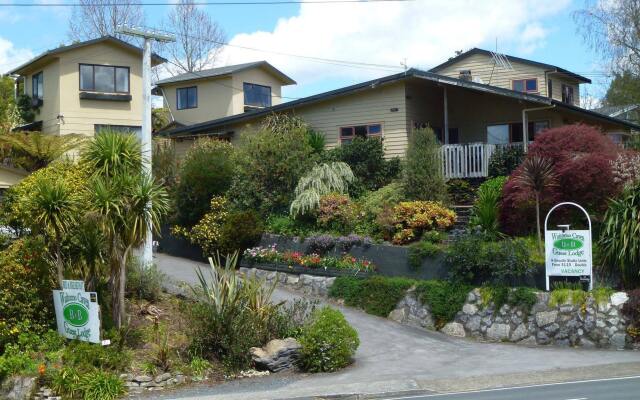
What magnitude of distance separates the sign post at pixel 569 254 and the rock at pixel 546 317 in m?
0.70

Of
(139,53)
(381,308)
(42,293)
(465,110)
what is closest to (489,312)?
(381,308)

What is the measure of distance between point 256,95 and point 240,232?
793 inches

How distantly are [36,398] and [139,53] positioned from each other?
25.9 metres

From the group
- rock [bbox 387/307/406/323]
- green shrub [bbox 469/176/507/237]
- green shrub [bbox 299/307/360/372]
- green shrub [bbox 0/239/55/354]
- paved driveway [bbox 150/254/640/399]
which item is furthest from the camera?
green shrub [bbox 469/176/507/237]

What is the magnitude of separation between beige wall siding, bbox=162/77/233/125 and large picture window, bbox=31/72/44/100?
7.82 meters

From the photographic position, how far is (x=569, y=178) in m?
20.1

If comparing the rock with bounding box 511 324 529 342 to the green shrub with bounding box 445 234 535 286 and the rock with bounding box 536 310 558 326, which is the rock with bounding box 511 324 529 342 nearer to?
the rock with bounding box 536 310 558 326

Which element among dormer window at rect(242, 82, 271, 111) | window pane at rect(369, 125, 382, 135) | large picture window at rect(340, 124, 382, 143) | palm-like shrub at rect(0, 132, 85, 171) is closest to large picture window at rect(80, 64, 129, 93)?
palm-like shrub at rect(0, 132, 85, 171)

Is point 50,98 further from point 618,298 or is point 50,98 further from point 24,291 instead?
point 618,298

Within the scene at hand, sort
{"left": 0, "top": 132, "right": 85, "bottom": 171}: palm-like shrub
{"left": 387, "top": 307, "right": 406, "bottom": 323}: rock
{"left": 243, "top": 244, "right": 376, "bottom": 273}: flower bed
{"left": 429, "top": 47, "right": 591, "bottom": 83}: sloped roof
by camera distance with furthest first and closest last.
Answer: {"left": 429, "top": 47, "right": 591, "bottom": 83}: sloped roof < {"left": 0, "top": 132, "right": 85, "bottom": 171}: palm-like shrub < {"left": 243, "top": 244, "right": 376, "bottom": 273}: flower bed < {"left": 387, "top": 307, "right": 406, "bottom": 323}: rock

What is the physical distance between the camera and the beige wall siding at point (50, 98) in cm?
3572

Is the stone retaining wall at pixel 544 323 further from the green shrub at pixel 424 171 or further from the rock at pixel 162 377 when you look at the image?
the rock at pixel 162 377

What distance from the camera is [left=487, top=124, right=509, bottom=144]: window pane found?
97.3 ft

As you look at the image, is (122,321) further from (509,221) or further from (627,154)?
(627,154)
